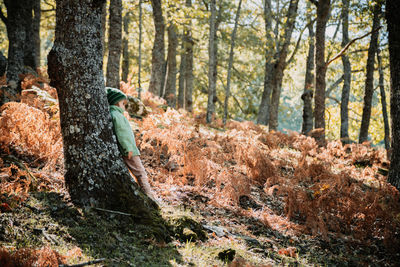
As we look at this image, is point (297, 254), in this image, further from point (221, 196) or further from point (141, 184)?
point (141, 184)

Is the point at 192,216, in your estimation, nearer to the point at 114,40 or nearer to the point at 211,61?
the point at 114,40

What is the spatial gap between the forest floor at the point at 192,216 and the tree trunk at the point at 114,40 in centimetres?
336

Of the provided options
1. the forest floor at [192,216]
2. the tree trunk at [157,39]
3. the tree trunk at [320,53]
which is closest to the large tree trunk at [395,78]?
the forest floor at [192,216]

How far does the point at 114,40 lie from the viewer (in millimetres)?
8812

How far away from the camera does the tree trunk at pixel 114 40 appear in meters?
8.54

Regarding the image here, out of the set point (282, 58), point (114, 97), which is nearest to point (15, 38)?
point (114, 97)

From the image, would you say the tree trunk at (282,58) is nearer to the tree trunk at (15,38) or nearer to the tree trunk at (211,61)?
the tree trunk at (211,61)

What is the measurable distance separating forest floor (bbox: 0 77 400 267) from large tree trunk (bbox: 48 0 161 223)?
202 millimetres

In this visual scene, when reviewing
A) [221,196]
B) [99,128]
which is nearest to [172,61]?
[221,196]

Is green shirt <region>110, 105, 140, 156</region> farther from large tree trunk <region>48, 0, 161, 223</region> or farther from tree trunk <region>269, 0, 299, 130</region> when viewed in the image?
tree trunk <region>269, 0, 299, 130</region>

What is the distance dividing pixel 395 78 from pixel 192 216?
4946 mm

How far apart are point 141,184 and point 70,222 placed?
1.25 meters

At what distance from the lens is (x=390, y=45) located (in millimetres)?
5734

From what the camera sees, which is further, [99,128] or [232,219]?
[232,219]
